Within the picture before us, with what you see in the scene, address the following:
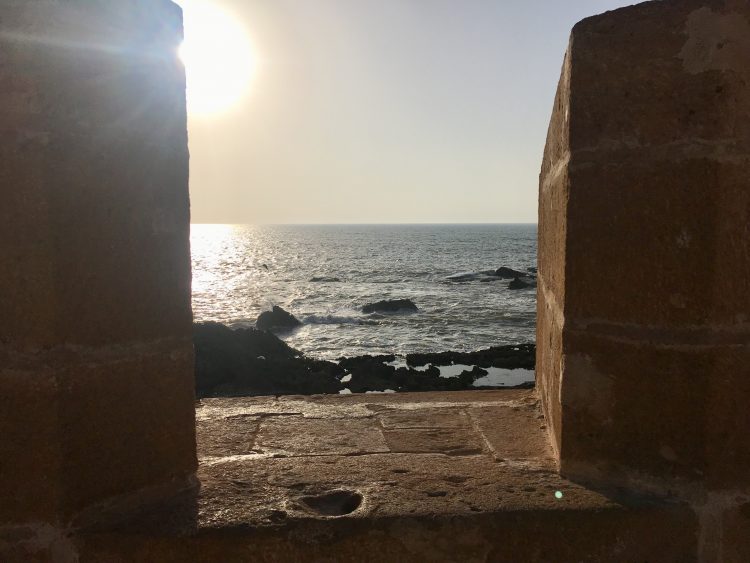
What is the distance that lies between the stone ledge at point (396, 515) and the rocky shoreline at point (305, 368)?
11.0 meters

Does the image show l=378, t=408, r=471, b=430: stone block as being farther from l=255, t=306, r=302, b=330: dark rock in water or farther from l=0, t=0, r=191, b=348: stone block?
l=255, t=306, r=302, b=330: dark rock in water

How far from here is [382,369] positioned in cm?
1452

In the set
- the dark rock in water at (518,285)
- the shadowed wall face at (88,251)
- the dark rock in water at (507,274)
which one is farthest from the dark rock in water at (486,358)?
the dark rock in water at (507,274)

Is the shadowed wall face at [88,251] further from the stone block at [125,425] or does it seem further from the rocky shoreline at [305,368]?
the rocky shoreline at [305,368]

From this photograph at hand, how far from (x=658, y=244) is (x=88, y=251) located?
4.98 ft

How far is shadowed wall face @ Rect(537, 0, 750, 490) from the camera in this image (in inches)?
61.6

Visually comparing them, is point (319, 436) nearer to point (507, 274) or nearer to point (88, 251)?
point (88, 251)

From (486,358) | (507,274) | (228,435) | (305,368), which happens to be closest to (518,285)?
(507,274)

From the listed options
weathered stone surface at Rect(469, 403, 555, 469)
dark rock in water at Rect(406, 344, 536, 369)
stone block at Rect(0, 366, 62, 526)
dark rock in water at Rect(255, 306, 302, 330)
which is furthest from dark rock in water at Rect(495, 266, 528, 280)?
stone block at Rect(0, 366, 62, 526)

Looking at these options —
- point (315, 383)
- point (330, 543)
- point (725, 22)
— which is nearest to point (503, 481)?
point (330, 543)

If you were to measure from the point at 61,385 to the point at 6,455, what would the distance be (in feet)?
0.75

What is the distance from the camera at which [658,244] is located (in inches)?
64.4

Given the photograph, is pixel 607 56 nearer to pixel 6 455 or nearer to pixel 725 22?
pixel 725 22

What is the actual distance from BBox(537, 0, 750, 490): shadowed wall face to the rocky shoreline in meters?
11.3
